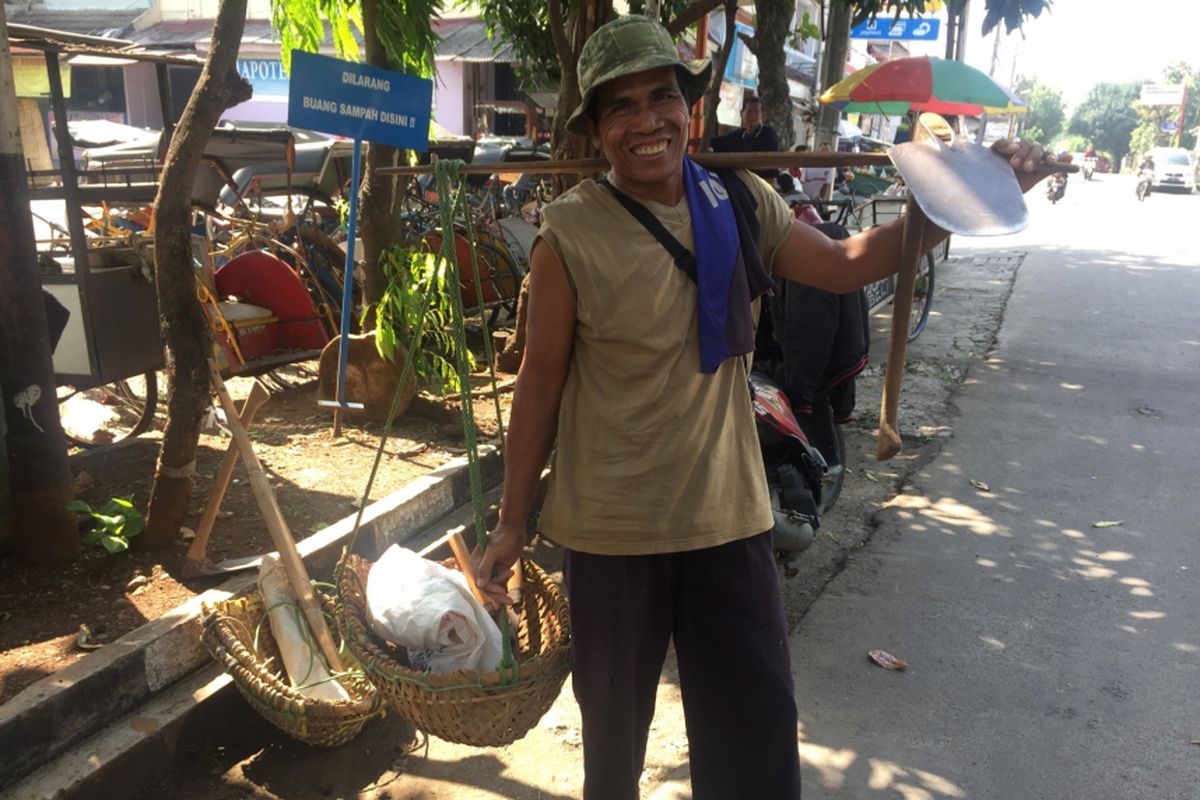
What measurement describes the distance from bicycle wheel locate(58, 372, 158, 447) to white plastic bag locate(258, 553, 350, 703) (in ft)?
7.40

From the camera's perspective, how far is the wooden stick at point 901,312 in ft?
5.53

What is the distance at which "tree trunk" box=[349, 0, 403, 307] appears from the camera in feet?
17.0

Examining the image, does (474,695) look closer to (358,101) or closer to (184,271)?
(184,271)

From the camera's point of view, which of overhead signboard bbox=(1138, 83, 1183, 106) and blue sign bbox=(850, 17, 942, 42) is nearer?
blue sign bbox=(850, 17, 942, 42)

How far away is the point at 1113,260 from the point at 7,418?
1428 cm

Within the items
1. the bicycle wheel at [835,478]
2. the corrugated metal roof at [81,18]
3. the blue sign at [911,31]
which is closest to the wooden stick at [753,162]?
the bicycle wheel at [835,478]

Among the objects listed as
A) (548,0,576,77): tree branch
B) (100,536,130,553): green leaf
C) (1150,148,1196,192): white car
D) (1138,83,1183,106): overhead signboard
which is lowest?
(100,536,130,553): green leaf

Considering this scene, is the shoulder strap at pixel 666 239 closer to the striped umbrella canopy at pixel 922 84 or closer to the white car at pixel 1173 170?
the striped umbrella canopy at pixel 922 84

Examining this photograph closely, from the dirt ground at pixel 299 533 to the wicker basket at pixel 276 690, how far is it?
6.6 inches

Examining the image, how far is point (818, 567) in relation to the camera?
3891mm

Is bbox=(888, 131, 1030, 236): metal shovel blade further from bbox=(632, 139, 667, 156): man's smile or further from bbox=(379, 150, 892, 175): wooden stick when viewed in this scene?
bbox=(632, 139, 667, 156): man's smile

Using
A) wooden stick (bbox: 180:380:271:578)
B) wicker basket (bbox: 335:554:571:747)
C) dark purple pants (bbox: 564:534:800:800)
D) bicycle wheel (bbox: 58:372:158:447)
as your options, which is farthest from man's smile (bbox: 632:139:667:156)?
bicycle wheel (bbox: 58:372:158:447)

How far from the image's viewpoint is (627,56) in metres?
1.71

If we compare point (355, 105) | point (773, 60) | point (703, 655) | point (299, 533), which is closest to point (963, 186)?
point (703, 655)
